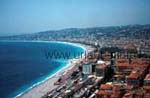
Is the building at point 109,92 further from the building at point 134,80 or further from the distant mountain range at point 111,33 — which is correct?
the distant mountain range at point 111,33

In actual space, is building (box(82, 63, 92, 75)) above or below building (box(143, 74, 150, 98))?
below

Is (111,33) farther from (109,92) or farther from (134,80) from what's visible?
(109,92)

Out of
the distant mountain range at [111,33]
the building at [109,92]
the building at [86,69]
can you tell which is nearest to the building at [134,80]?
the building at [109,92]

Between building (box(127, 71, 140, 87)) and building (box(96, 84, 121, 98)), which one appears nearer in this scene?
building (box(96, 84, 121, 98))

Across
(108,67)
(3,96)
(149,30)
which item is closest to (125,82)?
(108,67)

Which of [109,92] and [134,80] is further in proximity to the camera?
[134,80]

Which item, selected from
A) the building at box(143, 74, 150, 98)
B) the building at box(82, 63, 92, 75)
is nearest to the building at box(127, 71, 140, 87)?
the building at box(143, 74, 150, 98)

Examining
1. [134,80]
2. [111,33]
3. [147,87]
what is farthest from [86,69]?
[111,33]

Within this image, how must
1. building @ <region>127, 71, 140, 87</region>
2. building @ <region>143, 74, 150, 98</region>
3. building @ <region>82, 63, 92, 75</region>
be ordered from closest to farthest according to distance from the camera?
building @ <region>143, 74, 150, 98</region> → building @ <region>127, 71, 140, 87</region> → building @ <region>82, 63, 92, 75</region>

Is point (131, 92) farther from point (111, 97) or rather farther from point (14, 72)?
point (14, 72)

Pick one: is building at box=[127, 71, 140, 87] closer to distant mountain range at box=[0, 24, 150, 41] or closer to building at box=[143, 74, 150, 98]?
building at box=[143, 74, 150, 98]

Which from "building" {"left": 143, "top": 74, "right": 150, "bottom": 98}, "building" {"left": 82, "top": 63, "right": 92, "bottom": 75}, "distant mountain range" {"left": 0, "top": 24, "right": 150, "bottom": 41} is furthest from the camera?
"distant mountain range" {"left": 0, "top": 24, "right": 150, "bottom": 41}
